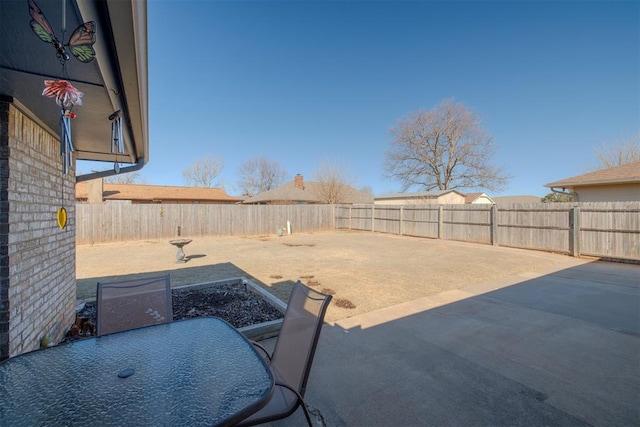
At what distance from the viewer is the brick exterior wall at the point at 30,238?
1.83m

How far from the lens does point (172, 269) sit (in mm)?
6984

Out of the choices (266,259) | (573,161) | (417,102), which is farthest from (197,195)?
(573,161)

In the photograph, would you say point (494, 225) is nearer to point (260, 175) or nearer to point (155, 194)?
point (155, 194)

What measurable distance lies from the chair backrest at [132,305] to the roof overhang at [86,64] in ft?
4.81

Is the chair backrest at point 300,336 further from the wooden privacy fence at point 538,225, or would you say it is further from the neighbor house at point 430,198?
the neighbor house at point 430,198

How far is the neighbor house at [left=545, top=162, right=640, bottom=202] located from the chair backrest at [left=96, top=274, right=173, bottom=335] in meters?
14.2

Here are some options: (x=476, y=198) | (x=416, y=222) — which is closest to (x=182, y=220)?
(x=416, y=222)

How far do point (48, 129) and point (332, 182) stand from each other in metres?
21.2

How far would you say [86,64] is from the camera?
146 cm

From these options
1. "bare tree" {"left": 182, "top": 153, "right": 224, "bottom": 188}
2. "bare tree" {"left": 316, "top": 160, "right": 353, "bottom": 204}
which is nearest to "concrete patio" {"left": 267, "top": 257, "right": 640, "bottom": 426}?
"bare tree" {"left": 316, "top": 160, "right": 353, "bottom": 204}

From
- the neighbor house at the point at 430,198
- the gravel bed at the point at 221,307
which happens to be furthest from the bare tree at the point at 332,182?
the gravel bed at the point at 221,307

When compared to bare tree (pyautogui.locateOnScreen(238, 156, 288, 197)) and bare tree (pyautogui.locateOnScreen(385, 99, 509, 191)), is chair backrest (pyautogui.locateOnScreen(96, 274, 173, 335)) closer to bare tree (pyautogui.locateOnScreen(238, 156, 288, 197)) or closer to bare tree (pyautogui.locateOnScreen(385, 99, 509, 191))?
bare tree (pyautogui.locateOnScreen(385, 99, 509, 191))

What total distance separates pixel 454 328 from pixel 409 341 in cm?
75

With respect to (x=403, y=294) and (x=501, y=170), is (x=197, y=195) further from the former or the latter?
(x=501, y=170)
